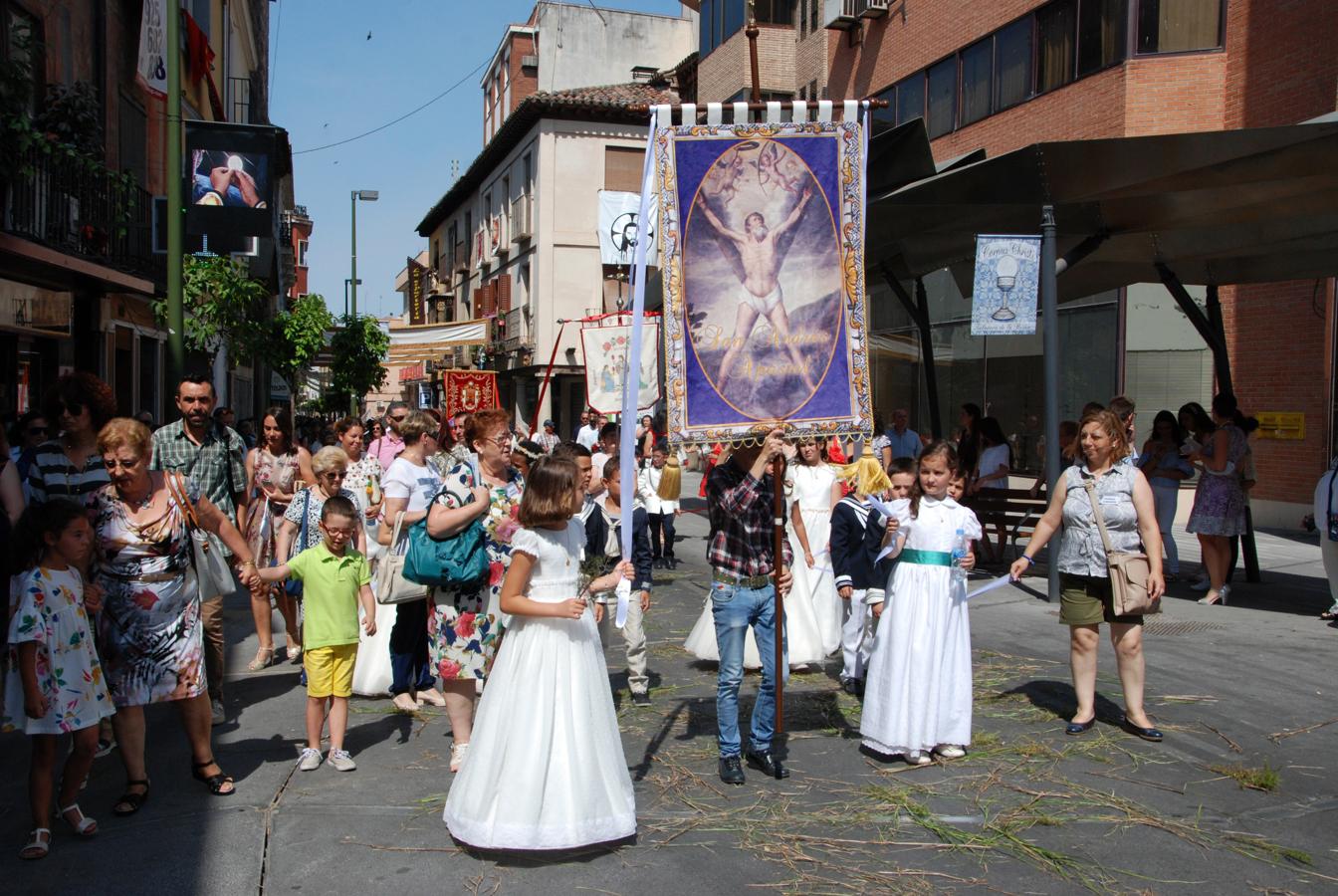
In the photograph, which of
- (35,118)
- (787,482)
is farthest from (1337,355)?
(35,118)

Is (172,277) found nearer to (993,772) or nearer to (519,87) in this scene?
(993,772)

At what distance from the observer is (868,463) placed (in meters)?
A: 8.98

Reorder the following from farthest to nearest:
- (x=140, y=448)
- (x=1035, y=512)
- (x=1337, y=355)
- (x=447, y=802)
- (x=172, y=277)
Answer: (x=1337, y=355) → (x=1035, y=512) → (x=172, y=277) → (x=140, y=448) → (x=447, y=802)

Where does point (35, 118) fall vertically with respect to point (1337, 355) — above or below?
above

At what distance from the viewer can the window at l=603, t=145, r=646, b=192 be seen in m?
34.8

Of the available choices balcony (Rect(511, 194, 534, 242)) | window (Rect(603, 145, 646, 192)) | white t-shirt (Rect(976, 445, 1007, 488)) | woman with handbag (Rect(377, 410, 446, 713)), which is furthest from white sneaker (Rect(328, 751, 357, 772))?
balcony (Rect(511, 194, 534, 242))

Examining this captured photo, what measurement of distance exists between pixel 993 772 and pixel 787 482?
9.21 ft

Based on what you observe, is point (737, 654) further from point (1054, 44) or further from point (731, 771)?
point (1054, 44)

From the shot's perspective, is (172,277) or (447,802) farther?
(172,277)

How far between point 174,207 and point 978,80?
50.8 ft

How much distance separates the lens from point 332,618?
576 cm

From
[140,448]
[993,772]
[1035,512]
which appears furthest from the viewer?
[1035,512]

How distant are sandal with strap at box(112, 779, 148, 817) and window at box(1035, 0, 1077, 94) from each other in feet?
58.1


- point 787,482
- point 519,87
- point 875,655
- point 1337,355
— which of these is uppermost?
point 519,87
